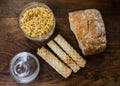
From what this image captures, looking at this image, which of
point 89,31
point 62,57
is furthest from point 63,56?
point 89,31

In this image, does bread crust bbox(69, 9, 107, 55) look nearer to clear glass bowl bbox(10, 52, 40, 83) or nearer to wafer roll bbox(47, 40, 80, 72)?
wafer roll bbox(47, 40, 80, 72)

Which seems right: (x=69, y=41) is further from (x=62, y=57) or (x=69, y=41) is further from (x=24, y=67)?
(x=24, y=67)

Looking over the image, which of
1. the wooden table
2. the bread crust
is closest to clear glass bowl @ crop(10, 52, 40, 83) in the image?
the wooden table

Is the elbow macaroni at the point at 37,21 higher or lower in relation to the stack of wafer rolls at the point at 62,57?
higher

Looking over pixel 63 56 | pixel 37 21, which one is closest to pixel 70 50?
pixel 63 56

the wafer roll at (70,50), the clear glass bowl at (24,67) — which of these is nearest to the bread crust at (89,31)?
the wafer roll at (70,50)

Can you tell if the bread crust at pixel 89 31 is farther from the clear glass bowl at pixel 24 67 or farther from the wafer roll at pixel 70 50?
the clear glass bowl at pixel 24 67

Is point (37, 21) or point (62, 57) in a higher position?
point (37, 21)
